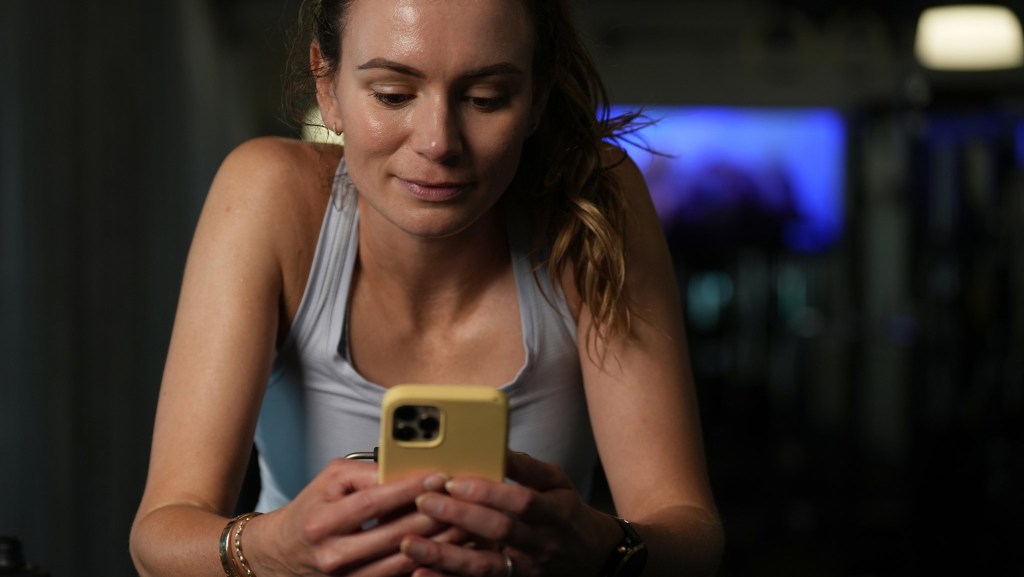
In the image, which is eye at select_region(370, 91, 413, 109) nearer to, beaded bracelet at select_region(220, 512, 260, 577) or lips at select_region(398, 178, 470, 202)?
lips at select_region(398, 178, 470, 202)

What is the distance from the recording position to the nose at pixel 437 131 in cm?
111

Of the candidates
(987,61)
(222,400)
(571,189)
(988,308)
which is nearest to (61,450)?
(222,400)

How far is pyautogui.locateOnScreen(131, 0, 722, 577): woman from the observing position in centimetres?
111

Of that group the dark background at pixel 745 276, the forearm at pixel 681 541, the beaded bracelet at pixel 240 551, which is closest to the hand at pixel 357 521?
the beaded bracelet at pixel 240 551

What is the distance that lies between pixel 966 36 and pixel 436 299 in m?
3.56

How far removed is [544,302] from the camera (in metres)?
1.39

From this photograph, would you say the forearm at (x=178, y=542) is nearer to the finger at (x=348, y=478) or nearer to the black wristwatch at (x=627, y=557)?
the finger at (x=348, y=478)

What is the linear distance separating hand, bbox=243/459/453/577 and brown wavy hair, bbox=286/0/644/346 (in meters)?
0.47

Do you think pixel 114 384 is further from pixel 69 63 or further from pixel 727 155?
pixel 727 155

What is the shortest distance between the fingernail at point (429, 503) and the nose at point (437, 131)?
0.36 m

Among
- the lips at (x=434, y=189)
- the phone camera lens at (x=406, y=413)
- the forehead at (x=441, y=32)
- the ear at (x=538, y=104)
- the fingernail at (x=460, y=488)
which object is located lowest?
the fingernail at (x=460, y=488)

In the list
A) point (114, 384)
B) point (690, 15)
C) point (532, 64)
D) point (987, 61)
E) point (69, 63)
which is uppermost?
point (690, 15)

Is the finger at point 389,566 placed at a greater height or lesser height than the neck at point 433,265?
lesser

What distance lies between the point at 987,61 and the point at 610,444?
361 centimetres
